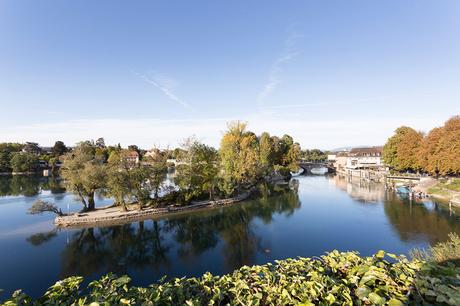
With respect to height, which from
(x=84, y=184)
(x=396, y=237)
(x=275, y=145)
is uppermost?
(x=275, y=145)

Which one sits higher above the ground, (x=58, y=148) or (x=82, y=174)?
(x=58, y=148)

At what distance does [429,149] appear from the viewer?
41906 millimetres

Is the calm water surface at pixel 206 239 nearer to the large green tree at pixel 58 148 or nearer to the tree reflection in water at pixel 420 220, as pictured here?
the tree reflection in water at pixel 420 220

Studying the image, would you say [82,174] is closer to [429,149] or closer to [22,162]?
[429,149]

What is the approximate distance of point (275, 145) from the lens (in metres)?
64.2

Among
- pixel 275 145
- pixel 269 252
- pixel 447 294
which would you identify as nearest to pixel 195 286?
pixel 447 294

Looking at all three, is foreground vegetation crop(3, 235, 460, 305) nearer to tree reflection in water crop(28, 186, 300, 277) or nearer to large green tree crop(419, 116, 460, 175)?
tree reflection in water crop(28, 186, 300, 277)

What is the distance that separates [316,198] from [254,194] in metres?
9.80

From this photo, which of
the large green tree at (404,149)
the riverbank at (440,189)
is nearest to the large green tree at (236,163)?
the riverbank at (440,189)

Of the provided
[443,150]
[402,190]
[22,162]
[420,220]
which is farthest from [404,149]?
[22,162]

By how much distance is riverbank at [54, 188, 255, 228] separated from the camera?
998 inches

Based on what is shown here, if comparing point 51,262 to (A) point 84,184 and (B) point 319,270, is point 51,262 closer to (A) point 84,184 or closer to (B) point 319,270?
Result: (A) point 84,184

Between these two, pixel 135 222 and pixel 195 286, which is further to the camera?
pixel 135 222

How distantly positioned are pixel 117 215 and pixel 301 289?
27052 mm
